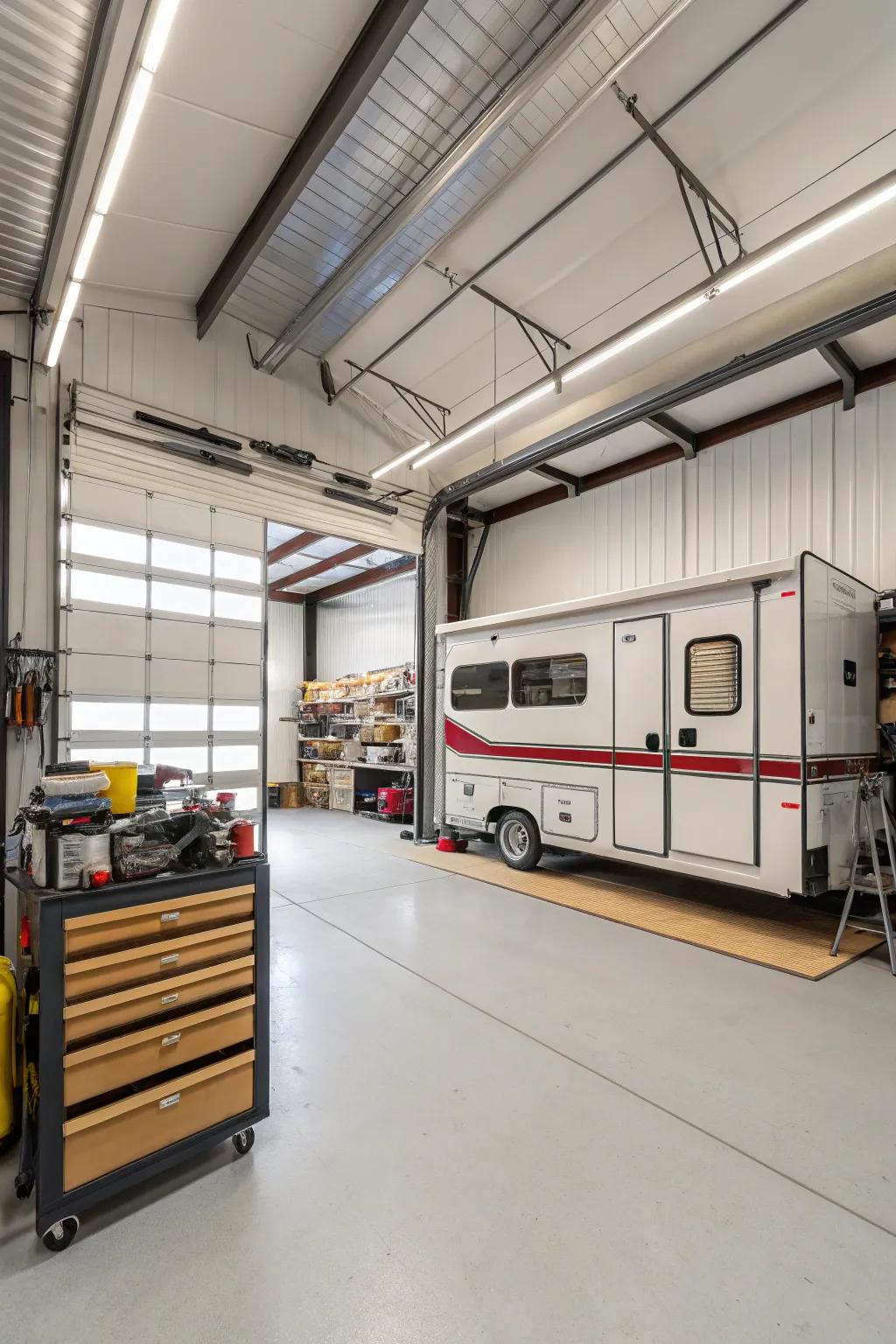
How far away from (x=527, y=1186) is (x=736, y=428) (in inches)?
264

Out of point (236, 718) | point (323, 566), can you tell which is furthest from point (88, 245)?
point (323, 566)

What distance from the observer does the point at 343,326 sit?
247 inches

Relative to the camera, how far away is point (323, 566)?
38.2ft

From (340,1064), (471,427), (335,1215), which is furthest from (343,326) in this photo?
(335,1215)

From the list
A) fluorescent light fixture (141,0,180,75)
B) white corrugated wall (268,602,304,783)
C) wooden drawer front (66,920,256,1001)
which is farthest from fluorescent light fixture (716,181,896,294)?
white corrugated wall (268,602,304,783)

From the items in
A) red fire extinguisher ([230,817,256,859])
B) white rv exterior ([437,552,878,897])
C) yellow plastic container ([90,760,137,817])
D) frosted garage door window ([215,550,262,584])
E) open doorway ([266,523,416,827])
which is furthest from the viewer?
open doorway ([266,523,416,827])

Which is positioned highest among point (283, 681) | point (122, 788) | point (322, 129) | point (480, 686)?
point (322, 129)

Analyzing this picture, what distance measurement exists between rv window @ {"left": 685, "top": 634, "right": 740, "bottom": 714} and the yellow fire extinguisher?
4.45 m

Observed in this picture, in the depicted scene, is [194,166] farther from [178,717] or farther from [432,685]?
[432,685]

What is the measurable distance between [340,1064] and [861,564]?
5.61 metres

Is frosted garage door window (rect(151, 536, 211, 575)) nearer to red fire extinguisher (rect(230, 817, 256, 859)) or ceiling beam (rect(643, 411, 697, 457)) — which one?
red fire extinguisher (rect(230, 817, 256, 859))

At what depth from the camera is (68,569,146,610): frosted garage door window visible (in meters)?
5.36

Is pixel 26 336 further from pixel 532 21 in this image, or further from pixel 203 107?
pixel 532 21

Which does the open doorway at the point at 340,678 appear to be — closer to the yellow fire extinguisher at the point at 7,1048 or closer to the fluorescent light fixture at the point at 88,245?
the fluorescent light fixture at the point at 88,245
